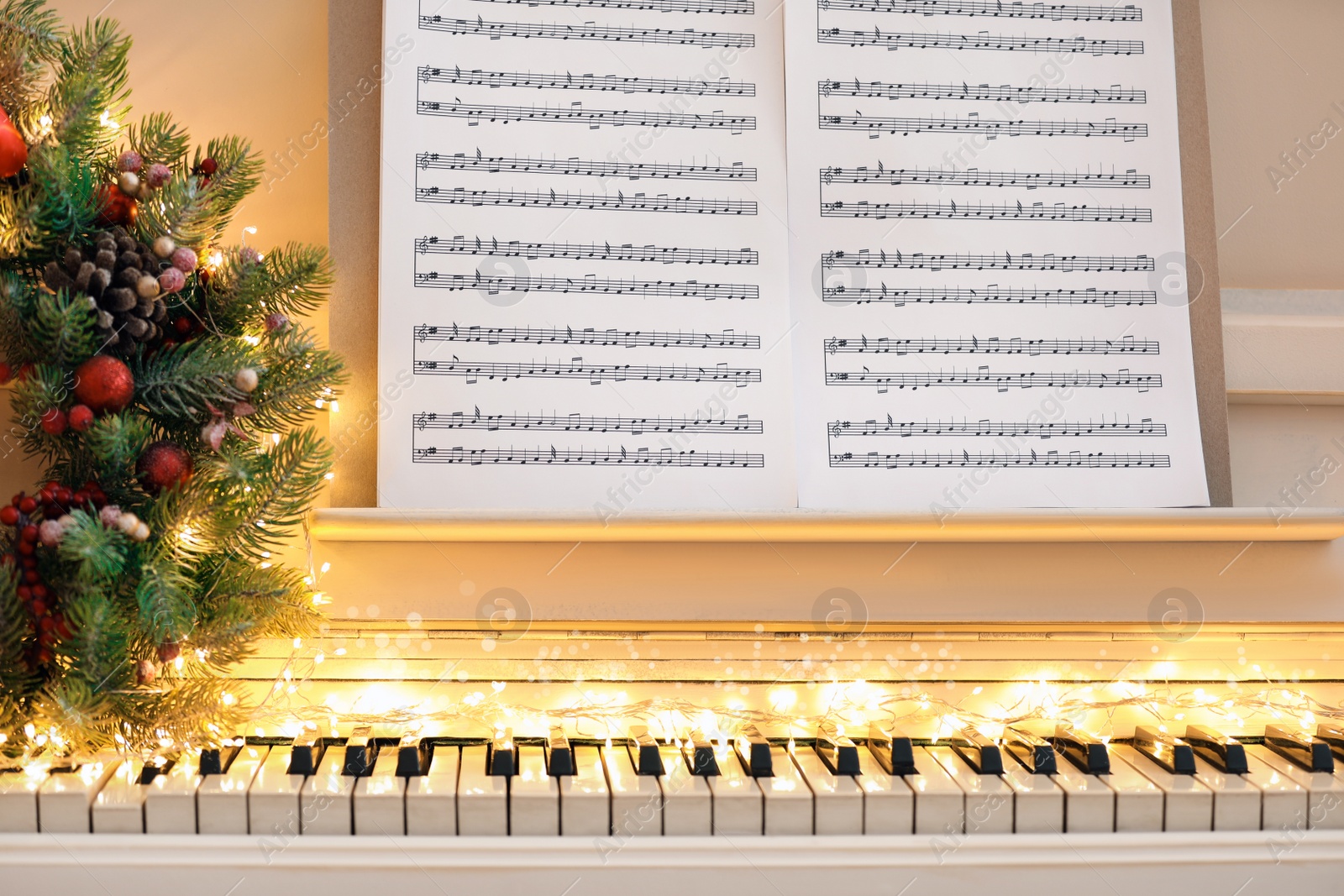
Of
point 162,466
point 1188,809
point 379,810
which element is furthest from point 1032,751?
point 162,466

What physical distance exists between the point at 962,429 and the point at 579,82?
0.81 metres

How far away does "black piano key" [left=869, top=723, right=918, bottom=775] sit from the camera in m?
1.12

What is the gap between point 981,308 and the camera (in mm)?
1329

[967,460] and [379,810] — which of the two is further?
[967,460]

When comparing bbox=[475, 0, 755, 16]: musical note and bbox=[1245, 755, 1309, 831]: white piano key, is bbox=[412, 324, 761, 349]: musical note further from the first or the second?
bbox=[1245, 755, 1309, 831]: white piano key

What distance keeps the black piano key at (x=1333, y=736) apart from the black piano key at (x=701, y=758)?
0.86 meters

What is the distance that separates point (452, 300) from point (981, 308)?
0.83 m

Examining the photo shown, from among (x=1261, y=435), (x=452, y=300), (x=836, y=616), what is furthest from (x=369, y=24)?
(x=1261, y=435)

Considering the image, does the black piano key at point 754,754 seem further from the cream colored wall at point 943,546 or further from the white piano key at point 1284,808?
the white piano key at point 1284,808

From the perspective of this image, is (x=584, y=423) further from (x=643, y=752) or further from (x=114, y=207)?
(x=114, y=207)

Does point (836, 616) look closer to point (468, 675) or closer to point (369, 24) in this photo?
point (468, 675)

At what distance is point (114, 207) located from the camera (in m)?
1.05

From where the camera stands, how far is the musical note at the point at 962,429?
1297mm

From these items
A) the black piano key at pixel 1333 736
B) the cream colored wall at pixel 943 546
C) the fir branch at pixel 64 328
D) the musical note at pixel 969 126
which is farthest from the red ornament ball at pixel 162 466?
the black piano key at pixel 1333 736
